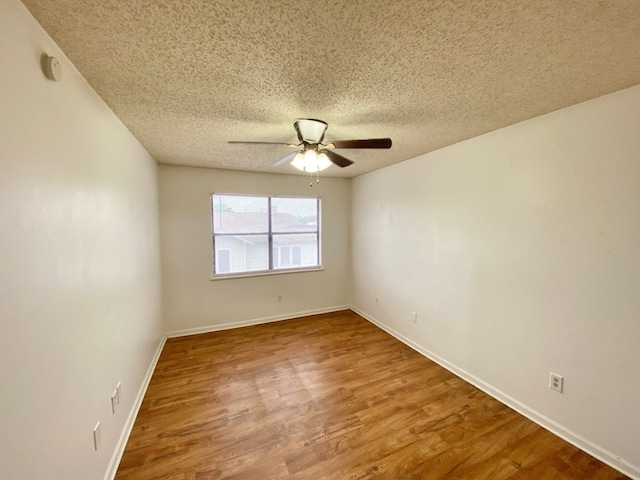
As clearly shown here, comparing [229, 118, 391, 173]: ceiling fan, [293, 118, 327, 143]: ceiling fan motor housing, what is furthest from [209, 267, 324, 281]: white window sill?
[293, 118, 327, 143]: ceiling fan motor housing

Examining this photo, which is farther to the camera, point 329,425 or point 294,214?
point 294,214

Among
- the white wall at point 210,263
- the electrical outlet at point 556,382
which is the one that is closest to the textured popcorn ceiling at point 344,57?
the white wall at point 210,263

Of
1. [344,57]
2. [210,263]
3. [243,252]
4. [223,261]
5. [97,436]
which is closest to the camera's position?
[344,57]

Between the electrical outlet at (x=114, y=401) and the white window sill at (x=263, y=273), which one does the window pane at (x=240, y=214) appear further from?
the electrical outlet at (x=114, y=401)

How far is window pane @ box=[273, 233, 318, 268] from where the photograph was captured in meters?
4.16

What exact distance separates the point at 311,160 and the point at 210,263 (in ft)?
8.09

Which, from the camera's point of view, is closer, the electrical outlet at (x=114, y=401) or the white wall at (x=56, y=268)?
the white wall at (x=56, y=268)

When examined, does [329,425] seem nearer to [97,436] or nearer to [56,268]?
[97,436]

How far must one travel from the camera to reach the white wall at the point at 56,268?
0.86 metres

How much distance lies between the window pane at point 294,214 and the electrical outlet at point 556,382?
10.8ft

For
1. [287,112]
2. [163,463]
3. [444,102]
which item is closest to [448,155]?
[444,102]

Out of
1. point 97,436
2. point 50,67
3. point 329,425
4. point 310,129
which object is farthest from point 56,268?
point 329,425

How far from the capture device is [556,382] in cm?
191

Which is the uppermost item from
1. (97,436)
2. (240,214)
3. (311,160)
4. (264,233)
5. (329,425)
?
(311,160)
